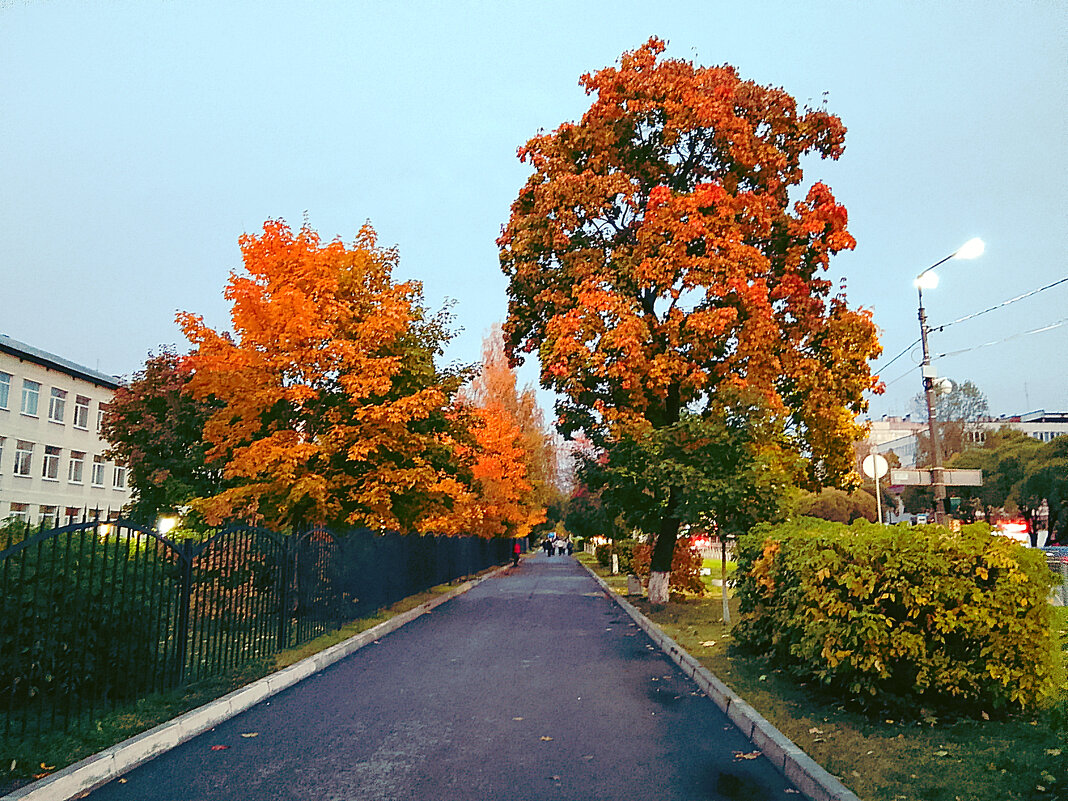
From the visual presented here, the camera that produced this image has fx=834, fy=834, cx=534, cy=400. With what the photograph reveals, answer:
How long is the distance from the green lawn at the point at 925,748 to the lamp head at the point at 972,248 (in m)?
11.7

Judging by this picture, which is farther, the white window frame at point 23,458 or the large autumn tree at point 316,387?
the white window frame at point 23,458

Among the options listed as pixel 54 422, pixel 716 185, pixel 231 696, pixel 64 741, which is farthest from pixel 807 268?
pixel 54 422

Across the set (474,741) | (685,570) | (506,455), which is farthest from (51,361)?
(474,741)

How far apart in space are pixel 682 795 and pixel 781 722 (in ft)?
7.02

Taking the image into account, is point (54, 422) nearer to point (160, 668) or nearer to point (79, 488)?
point (79, 488)

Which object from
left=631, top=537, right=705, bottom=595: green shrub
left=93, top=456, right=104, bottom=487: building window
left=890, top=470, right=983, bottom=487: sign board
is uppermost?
left=93, top=456, right=104, bottom=487: building window

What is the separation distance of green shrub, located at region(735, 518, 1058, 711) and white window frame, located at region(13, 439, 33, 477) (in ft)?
152

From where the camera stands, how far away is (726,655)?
11648 mm

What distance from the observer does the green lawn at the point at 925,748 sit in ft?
17.2

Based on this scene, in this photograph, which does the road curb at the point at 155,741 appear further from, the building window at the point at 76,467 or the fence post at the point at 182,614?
the building window at the point at 76,467

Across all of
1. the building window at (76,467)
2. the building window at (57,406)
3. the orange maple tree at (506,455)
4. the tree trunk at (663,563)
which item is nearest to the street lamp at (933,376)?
the tree trunk at (663,563)

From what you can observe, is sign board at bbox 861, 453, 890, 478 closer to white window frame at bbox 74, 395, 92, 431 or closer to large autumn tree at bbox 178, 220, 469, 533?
large autumn tree at bbox 178, 220, 469, 533

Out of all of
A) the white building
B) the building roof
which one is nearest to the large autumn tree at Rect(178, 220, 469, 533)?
the white building

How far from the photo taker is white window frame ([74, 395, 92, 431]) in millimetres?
49500
